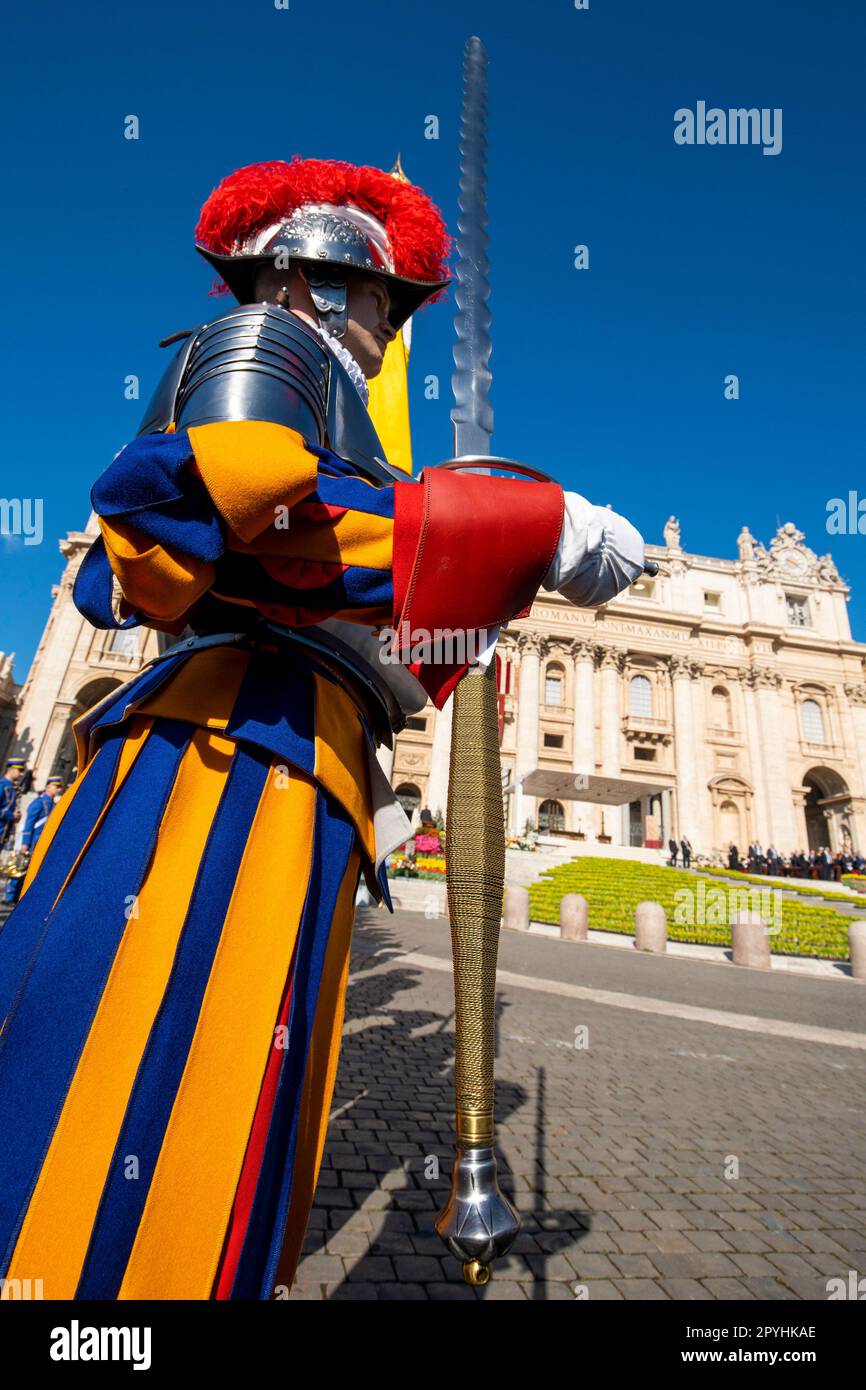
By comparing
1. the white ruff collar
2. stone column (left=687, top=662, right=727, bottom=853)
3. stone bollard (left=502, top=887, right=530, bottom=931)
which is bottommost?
the white ruff collar

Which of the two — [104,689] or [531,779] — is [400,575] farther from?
[104,689]

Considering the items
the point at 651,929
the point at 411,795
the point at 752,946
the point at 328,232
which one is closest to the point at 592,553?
the point at 328,232

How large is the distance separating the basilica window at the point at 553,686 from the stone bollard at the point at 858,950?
3365cm

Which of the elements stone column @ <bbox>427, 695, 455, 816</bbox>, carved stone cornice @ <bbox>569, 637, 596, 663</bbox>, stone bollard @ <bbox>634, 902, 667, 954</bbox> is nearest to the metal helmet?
stone bollard @ <bbox>634, 902, 667, 954</bbox>

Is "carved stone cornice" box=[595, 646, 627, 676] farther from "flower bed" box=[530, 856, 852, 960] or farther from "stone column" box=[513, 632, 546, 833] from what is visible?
"flower bed" box=[530, 856, 852, 960]

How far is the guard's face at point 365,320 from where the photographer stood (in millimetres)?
1844

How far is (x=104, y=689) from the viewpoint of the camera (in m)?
38.7

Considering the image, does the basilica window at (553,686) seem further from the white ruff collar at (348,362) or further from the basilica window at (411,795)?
the white ruff collar at (348,362)

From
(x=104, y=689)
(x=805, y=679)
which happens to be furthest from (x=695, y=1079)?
(x=805, y=679)

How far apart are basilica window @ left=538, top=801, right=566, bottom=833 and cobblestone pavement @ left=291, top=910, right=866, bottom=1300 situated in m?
35.1

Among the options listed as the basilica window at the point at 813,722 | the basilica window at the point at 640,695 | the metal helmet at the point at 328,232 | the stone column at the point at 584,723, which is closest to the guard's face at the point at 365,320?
the metal helmet at the point at 328,232

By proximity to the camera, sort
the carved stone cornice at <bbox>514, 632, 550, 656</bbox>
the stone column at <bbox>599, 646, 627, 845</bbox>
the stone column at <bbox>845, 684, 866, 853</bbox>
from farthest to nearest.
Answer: the carved stone cornice at <bbox>514, 632, 550, 656</bbox>
the stone column at <bbox>845, 684, 866, 853</bbox>
the stone column at <bbox>599, 646, 627, 845</bbox>

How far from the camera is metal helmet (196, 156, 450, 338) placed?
1771 millimetres
